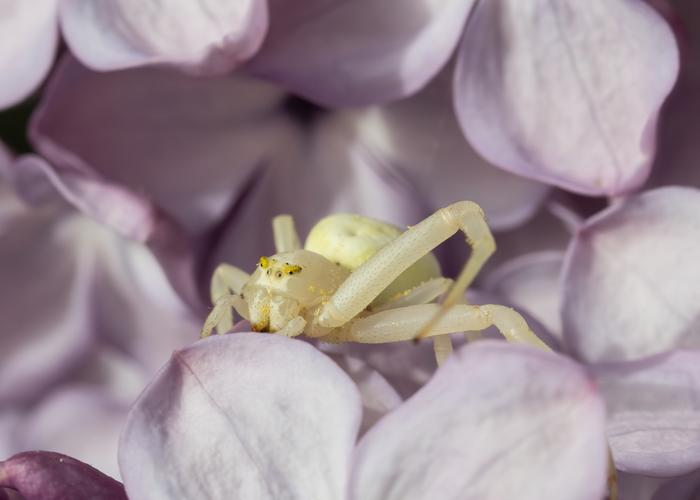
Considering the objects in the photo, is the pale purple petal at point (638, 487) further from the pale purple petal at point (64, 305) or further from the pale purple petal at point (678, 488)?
the pale purple petal at point (64, 305)

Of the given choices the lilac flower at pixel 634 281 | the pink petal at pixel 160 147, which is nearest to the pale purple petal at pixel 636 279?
the lilac flower at pixel 634 281

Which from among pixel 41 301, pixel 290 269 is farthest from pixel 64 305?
pixel 290 269

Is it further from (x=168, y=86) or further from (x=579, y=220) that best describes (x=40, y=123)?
(x=579, y=220)

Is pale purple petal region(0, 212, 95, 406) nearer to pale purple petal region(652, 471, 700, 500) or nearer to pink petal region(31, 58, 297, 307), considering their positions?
pink petal region(31, 58, 297, 307)

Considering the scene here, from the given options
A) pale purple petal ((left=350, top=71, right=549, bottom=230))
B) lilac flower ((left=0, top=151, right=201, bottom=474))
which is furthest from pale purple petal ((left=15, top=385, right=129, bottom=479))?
pale purple petal ((left=350, top=71, right=549, bottom=230))

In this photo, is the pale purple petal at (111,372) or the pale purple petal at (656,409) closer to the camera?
the pale purple petal at (656,409)

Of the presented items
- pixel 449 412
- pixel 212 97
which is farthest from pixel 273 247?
pixel 449 412

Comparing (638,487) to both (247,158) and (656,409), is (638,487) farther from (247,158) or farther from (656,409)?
(247,158)
